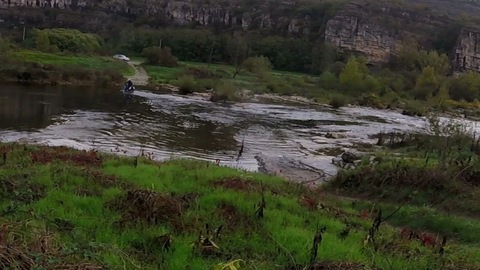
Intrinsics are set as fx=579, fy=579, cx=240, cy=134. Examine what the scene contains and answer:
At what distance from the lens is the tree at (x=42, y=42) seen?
77812 mm

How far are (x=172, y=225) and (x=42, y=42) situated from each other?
75.7 meters

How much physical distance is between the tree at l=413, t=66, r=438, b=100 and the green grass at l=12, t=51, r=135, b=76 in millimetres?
39183

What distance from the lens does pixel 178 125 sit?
36438 millimetres

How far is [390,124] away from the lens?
162ft

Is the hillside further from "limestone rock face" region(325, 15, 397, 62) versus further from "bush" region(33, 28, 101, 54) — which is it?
"bush" region(33, 28, 101, 54)

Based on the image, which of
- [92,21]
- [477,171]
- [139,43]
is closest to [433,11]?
[139,43]

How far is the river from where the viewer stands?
27.5m

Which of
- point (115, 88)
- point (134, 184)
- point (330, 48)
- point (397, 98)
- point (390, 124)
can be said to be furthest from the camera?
point (330, 48)

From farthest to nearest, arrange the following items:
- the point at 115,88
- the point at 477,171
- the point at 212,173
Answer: the point at 115,88 < the point at 477,171 < the point at 212,173

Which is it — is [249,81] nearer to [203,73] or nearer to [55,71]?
[203,73]

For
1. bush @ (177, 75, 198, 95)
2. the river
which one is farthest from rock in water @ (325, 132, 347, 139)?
bush @ (177, 75, 198, 95)

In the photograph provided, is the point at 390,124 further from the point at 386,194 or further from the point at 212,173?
the point at 212,173

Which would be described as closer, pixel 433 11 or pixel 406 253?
pixel 406 253

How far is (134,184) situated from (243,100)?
5029cm
